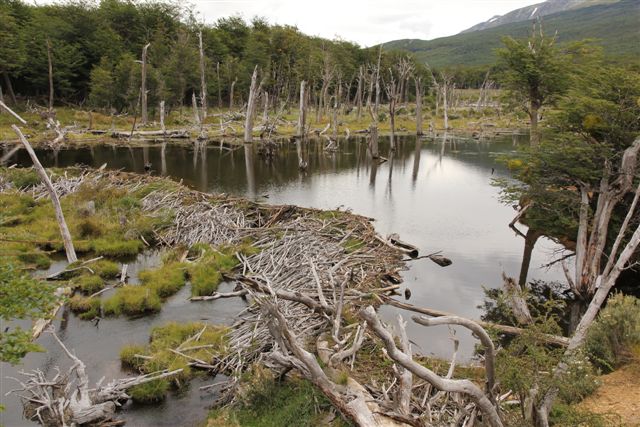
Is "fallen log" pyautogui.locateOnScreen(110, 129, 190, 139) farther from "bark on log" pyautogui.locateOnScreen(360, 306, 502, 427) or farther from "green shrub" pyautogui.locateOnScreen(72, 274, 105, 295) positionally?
"bark on log" pyautogui.locateOnScreen(360, 306, 502, 427)

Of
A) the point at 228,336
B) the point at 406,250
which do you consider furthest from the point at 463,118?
the point at 228,336

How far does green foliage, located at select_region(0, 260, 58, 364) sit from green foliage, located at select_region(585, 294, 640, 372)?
12.7m

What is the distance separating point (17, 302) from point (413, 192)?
2948cm

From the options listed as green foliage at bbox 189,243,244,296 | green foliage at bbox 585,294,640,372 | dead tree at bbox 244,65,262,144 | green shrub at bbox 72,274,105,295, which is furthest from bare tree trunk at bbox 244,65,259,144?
green foliage at bbox 585,294,640,372

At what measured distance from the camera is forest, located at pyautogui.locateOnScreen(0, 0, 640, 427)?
8.66 m

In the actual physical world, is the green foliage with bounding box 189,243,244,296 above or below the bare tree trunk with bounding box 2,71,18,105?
below

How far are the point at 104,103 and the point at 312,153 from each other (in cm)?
3267

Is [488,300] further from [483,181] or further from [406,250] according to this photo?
[483,181]

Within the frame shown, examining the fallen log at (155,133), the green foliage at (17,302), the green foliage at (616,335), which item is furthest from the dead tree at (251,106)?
the green foliage at (17,302)

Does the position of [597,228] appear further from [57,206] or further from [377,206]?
[57,206]

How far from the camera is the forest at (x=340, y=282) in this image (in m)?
8.66

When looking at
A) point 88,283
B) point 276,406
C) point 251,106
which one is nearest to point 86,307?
point 88,283

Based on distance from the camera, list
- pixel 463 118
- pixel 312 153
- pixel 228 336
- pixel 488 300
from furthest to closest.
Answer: pixel 463 118, pixel 312 153, pixel 488 300, pixel 228 336

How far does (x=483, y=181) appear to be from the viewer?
3956 cm
